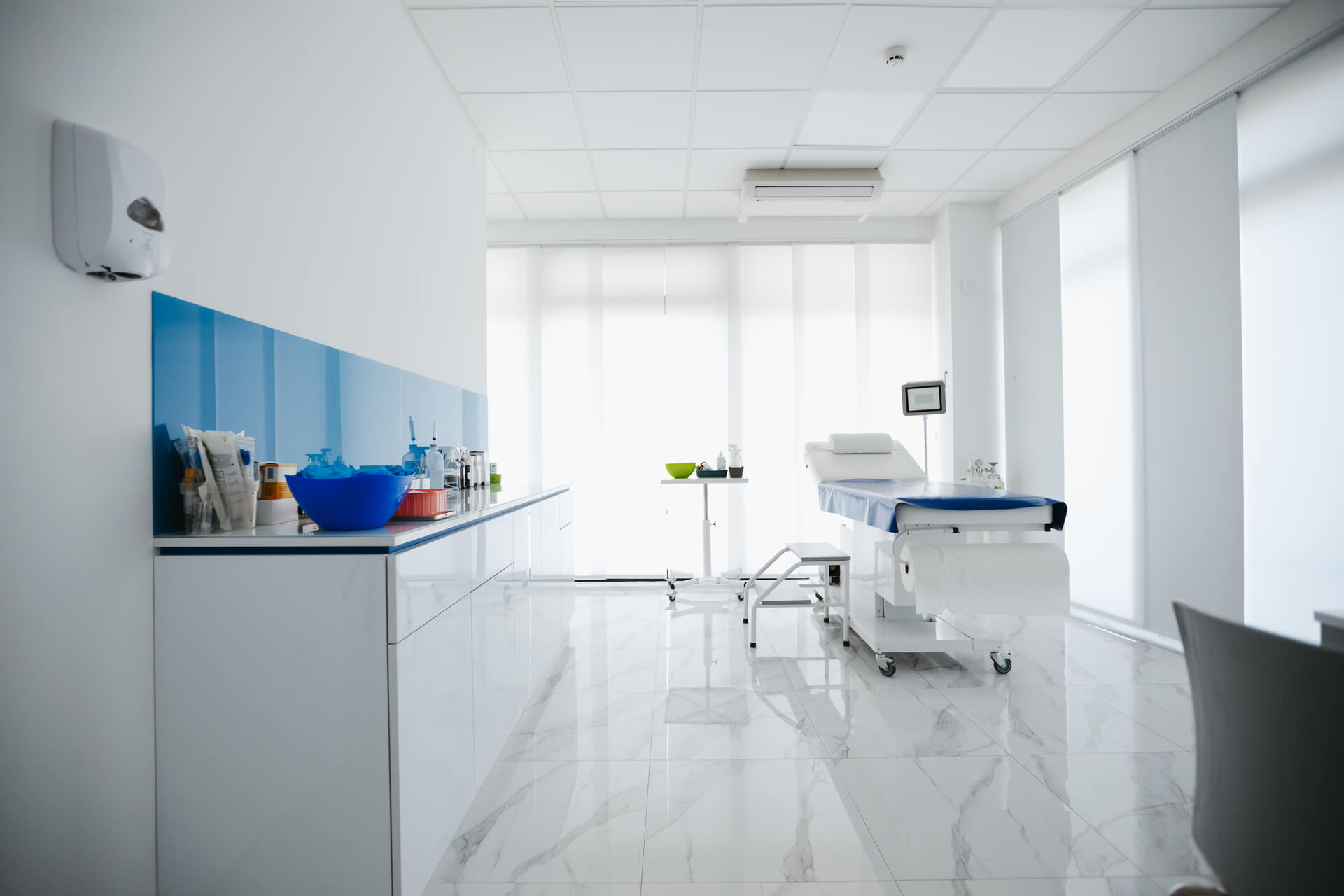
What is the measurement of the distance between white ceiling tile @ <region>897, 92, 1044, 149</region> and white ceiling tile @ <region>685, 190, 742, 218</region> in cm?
125

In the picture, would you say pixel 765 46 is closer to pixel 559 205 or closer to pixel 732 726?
pixel 559 205

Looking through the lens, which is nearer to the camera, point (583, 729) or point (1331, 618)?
point (1331, 618)

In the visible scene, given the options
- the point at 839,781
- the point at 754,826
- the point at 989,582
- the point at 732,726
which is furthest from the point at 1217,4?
the point at 754,826

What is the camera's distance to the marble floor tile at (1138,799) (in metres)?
1.61

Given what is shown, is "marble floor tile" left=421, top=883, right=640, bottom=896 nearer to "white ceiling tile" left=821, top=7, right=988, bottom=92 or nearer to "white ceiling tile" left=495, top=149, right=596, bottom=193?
"white ceiling tile" left=821, top=7, right=988, bottom=92

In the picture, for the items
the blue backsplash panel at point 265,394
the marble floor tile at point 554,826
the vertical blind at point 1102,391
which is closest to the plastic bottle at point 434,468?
the blue backsplash panel at point 265,394

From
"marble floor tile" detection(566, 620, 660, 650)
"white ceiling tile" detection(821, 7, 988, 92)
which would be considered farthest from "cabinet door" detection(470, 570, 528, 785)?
"white ceiling tile" detection(821, 7, 988, 92)

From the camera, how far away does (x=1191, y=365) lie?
3.19 metres

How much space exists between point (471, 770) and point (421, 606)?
628mm

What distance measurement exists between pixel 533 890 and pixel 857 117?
4.04m

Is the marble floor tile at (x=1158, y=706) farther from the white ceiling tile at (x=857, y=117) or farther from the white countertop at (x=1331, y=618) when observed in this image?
the white ceiling tile at (x=857, y=117)

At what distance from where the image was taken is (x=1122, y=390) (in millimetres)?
3693

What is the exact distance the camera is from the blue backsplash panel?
4.63 ft

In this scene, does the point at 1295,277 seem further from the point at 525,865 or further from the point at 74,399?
the point at 74,399
